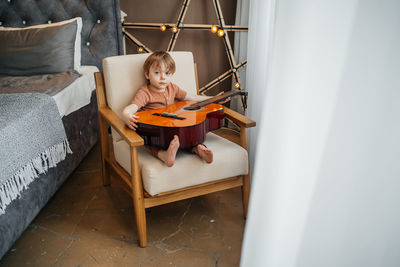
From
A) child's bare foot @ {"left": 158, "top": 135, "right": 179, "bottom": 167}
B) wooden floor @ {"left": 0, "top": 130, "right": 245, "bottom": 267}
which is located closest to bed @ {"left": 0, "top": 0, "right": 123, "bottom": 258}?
wooden floor @ {"left": 0, "top": 130, "right": 245, "bottom": 267}

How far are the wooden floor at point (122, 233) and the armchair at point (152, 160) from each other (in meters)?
0.13

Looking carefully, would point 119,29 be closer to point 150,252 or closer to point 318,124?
point 150,252

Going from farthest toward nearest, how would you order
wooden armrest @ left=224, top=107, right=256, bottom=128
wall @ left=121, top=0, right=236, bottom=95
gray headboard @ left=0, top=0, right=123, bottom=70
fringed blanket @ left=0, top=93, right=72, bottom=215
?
wall @ left=121, top=0, right=236, bottom=95 → gray headboard @ left=0, top=0, right=123, bottom=70 → wooden armrest @ left=224, top=107, right=256, bottom=128 → fringed blanket @ left=0, top=93, right=72, bottom=215

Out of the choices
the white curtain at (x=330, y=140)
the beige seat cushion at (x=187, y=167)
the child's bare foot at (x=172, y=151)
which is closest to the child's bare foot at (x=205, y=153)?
the beige seat cushion at (x=187, y=167)

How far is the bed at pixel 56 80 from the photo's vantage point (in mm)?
1469

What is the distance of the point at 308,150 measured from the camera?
0.56 m

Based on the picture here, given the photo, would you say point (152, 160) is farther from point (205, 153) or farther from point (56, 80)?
point (56, 80)

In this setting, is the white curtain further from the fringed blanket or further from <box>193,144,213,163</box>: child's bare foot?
the fringed blanket

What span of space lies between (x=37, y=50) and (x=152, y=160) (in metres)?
1.41

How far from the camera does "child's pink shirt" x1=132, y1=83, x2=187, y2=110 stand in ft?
5.56

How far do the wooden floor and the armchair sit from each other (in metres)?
0.13

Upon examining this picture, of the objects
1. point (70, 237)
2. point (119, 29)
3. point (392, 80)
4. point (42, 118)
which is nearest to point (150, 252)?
point (70, 237)

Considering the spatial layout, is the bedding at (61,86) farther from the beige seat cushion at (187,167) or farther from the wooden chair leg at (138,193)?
the wooden chair leg at (138,193)

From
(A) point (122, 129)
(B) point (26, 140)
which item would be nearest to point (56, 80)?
(B) point (26, 140)
